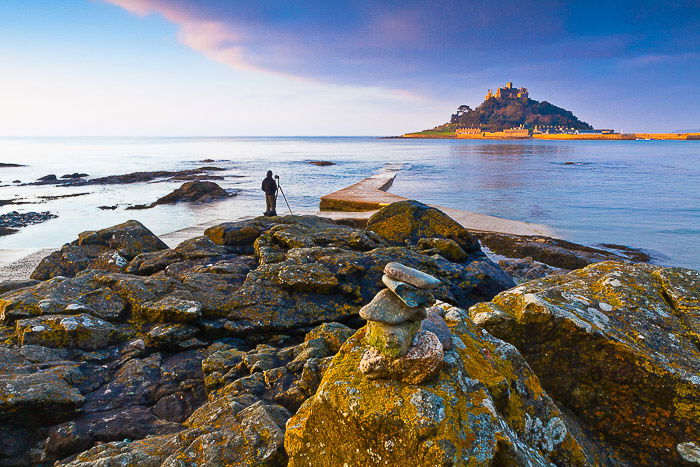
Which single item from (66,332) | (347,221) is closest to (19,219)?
(347,221)

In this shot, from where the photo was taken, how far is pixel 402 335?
10.7ft

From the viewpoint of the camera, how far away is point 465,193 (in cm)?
3722

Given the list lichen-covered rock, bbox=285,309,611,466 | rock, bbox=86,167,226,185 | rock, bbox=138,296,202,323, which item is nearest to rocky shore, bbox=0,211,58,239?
→ rock, bbox=138,296,202,323

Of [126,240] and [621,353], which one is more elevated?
[621,353]

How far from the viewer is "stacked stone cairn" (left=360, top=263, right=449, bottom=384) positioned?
3.18m

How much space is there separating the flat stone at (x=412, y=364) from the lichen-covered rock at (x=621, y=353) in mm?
1716

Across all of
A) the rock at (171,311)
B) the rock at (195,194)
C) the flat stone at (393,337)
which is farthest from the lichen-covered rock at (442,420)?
the rock at (195,194)

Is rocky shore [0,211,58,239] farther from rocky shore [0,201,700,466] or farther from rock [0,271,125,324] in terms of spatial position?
rocky shore [0,201,700,466]

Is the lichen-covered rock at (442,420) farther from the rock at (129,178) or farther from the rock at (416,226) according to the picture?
the rock at (129,178)

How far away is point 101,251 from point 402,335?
1189 centimetres

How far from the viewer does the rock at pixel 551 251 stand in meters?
14.7

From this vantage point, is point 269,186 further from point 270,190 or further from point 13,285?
point 13,285

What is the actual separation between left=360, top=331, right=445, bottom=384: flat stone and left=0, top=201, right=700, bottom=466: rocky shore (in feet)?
0.05

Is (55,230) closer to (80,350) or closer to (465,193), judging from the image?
(80,350)
